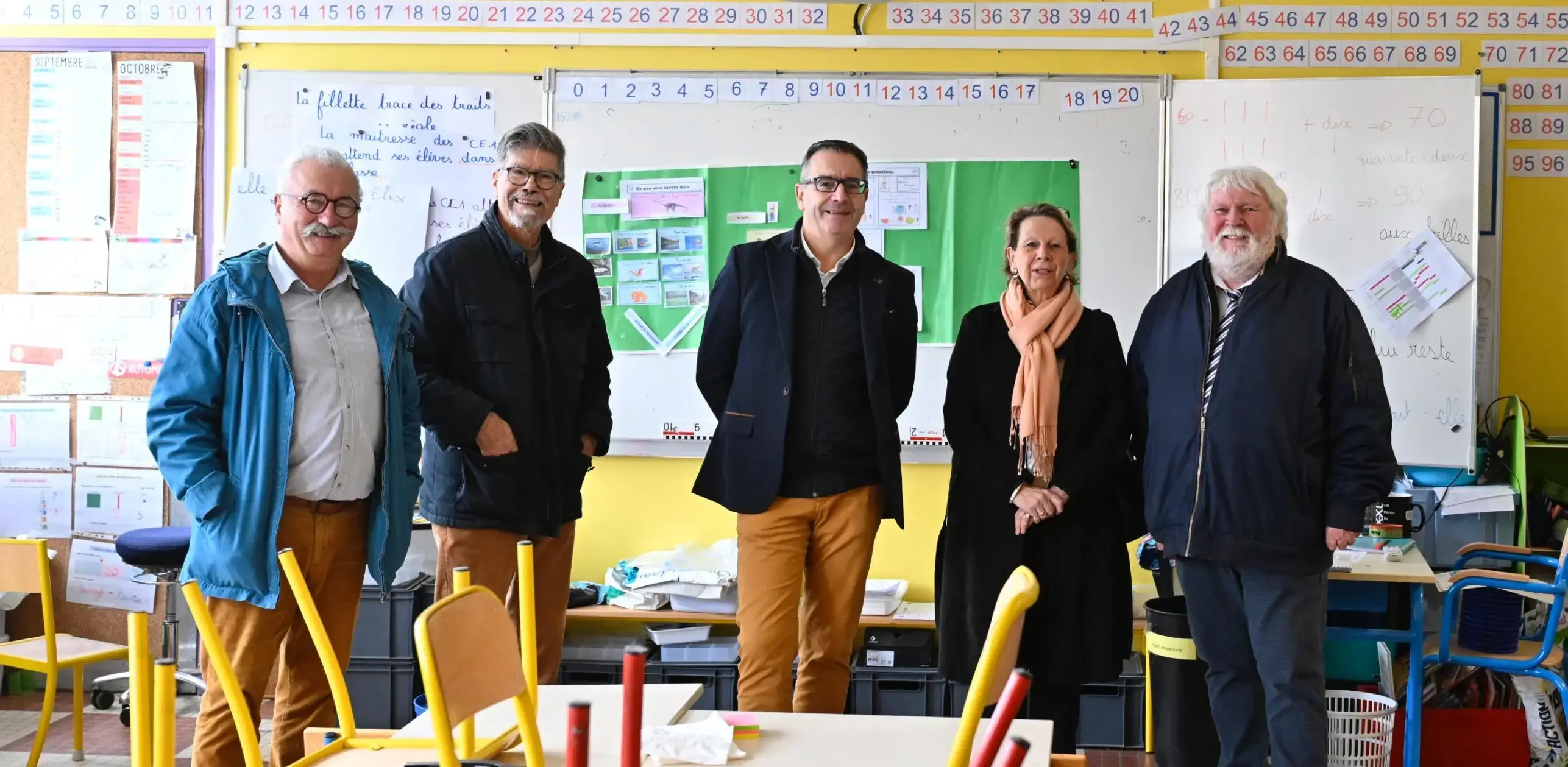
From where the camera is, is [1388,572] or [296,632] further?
[1388,572]

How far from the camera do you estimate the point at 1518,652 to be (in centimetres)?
345

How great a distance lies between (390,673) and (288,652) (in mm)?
1659

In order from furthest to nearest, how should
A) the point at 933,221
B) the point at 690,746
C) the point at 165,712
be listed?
the point at 933,221, the point at 690,746, the point at 165,712

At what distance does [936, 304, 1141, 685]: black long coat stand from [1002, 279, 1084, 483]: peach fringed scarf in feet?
0.08

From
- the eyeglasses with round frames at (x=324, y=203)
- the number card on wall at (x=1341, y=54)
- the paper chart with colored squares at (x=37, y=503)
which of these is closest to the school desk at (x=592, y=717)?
the eyeglasses with round frames at (x=324, y=203)

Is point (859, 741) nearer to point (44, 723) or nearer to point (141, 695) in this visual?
point (141, 695)

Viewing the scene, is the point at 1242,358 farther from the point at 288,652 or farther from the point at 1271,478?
the point at 288,652

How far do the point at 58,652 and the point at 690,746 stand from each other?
2.89 metres

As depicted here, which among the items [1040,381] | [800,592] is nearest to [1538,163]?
[1040,381]

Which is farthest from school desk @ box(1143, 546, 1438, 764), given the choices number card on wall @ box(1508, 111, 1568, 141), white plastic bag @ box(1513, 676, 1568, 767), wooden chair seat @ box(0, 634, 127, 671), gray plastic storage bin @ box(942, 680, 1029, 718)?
wooden chair seat @ box(0, 634, 127, 671)

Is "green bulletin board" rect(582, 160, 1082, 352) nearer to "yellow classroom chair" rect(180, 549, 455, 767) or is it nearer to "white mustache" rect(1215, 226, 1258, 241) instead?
"white mustache" rect(1215, 226, 1258, 241)

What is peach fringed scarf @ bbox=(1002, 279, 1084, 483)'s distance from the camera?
2.80 meters

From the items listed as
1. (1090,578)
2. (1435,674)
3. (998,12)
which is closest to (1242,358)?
(1090,578)

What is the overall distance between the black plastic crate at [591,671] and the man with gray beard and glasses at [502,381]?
1264mm
